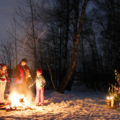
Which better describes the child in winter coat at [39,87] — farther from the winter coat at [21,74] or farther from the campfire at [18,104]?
the campfire at [18,104]

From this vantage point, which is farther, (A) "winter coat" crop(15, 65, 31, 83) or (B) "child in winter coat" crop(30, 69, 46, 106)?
(B) "child in winter coat" crop(30, 69, 46, 106)

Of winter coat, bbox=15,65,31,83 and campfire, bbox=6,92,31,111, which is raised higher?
winter coat, bbox=15,65,31,83

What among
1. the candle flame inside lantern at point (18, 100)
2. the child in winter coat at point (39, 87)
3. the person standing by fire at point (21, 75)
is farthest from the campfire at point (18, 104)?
the child in winter coat at point (39, 87)

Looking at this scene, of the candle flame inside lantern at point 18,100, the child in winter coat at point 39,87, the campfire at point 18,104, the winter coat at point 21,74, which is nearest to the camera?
the campfire at point 18,104

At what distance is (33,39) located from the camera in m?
13.9

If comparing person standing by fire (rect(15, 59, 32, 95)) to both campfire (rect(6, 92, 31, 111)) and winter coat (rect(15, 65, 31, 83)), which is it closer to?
winter coat (rect(15, 65, 31, 83))

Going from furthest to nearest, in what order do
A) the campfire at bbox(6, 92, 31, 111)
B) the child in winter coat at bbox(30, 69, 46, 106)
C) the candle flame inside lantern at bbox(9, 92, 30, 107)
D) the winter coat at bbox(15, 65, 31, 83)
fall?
the child in winter coat at bbox(30, 69, 46, 106)
the winter coat at bbox(15, 65, 31, 83)
the candle flame inside lantern at bbox(9, 92, 30, 107)
the campfire at bbox(6, 92, 31, 111)

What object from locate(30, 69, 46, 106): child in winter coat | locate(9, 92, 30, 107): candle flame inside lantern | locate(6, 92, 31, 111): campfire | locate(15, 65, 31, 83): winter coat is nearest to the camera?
locate(6, 92, 31, 111): campfire

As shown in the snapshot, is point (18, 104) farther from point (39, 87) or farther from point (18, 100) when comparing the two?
point (39, 87)

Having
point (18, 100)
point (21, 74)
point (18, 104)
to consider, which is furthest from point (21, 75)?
point (18, 104)

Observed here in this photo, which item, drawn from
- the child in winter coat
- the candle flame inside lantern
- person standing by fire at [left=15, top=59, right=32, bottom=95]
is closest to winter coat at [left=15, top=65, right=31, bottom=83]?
person standing by fire at [left=15, top=59, right=32, bottom=95]

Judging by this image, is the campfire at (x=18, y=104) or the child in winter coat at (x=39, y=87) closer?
the campfire at (x=18, y=104)

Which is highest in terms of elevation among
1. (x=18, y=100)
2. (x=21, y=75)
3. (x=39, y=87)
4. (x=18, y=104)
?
(x=21, y=75)

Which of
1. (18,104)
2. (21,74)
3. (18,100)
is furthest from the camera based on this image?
(21,74)
